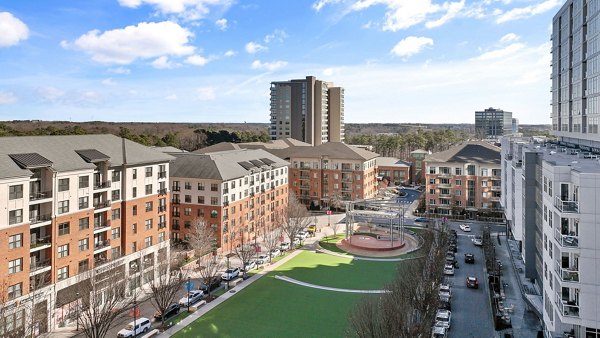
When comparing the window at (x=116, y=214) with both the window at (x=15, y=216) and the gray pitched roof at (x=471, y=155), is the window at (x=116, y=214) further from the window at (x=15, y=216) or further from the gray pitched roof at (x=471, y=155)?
the gray pitched roof at (x=471, y=155)

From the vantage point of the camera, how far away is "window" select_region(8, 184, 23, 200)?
3048cm

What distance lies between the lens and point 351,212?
62.1 m

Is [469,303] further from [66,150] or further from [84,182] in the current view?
[66,150]

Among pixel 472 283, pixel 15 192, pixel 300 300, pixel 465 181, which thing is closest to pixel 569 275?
pixel 472 283

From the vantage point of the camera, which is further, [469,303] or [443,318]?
[469,303]

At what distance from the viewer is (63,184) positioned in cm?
3478

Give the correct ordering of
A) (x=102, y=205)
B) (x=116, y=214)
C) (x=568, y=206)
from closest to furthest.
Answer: (x=568, y=206)
(x=102, y=205)
(x=116, y=214)

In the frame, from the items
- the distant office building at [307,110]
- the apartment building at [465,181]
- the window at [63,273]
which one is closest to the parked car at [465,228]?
the apartment building at [465,181]

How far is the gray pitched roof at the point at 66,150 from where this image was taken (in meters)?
31.7

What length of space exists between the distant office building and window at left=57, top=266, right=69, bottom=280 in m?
127

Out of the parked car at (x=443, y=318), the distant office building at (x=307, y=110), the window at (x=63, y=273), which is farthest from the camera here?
the distant office building at (x=307, y=110)

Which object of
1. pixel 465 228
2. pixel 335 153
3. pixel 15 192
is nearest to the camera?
pixel 15 192

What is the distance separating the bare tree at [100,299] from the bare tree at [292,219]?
77.6ft

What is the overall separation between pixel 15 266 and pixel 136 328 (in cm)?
927
